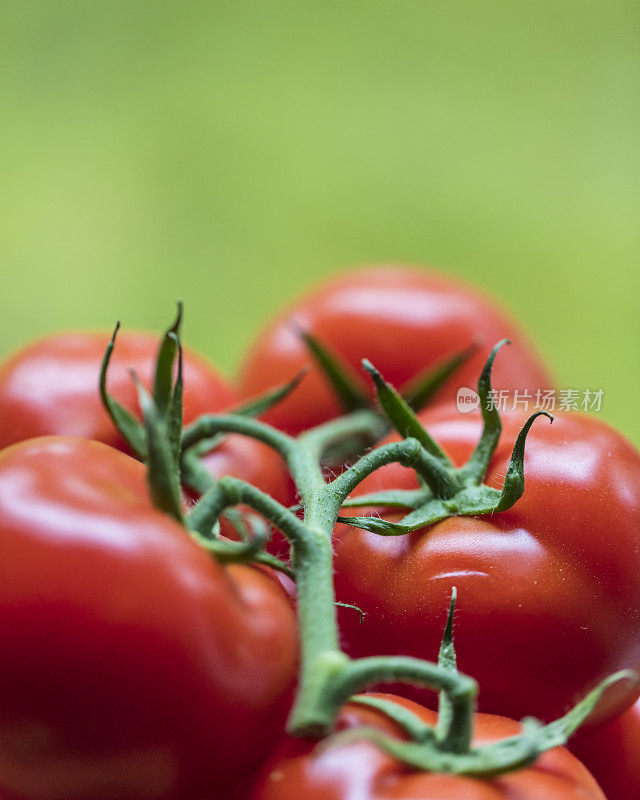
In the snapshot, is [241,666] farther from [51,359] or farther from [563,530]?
[51,359]

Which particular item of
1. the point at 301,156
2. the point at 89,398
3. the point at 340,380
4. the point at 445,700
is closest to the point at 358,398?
the point at 340,380

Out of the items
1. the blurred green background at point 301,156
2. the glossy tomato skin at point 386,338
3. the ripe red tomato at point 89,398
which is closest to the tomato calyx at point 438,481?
the ripe red tomato at point 89,398

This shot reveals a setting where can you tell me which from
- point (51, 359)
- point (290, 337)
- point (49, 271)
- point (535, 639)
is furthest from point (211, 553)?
point (49, 271)

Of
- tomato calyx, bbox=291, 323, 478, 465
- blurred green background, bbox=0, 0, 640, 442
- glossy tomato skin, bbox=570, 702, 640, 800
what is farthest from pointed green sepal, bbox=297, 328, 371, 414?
blurred green background, bbox=0, 0, 640, 442

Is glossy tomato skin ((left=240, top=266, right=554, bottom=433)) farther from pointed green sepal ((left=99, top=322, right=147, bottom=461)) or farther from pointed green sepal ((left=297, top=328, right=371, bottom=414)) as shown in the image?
pointed green sepal ((left=99, top=322, right=147, bottom=461))

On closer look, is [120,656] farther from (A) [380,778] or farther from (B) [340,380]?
(B) [340,380]

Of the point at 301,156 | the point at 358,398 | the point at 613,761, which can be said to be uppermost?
the point at 301,156
